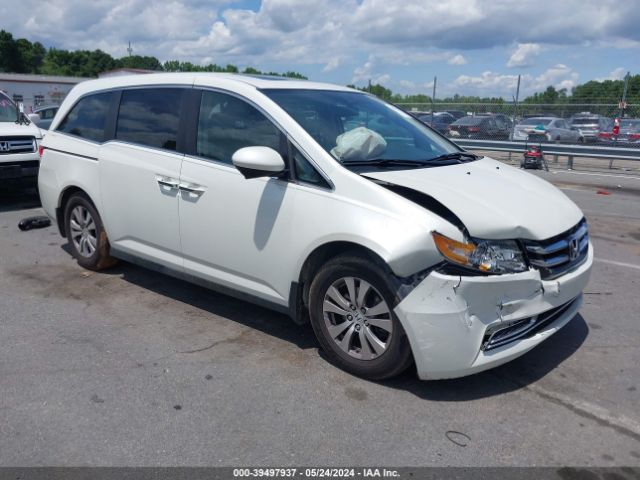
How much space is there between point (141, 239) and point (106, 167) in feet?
2.38

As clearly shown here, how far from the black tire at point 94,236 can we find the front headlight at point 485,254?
3.34m

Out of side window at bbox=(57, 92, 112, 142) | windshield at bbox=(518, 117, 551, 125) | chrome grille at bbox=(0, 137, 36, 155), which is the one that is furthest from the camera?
windshield at bbox=(518, 117, 551, 125)

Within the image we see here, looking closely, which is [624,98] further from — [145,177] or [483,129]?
[145,177]

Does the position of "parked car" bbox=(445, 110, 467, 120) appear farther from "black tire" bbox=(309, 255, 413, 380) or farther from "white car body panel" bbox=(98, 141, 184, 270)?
"black tire" bbox=(309, 255, 413, 380)

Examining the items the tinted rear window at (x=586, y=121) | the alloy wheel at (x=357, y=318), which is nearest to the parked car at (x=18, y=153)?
the alloy wheel at (x=357, y=318)

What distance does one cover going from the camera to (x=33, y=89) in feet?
141

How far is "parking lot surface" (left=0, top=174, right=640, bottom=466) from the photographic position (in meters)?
2.90

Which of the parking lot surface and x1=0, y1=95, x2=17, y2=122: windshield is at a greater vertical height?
x1=0, y1=95, x2=17, y2=122: windshield

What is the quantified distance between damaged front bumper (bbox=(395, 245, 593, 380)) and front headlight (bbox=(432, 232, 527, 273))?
0.06 meters

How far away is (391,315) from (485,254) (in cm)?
63

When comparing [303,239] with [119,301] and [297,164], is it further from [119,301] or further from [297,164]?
[119,301]

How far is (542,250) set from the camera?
135 inches

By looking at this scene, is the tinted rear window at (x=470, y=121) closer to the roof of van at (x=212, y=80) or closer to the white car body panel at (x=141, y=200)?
the roof of van at (x=212, y=80)

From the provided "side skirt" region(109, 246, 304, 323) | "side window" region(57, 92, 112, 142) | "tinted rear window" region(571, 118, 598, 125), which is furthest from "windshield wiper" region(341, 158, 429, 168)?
"tinted rear window" region(571, 118, 598, 125)
